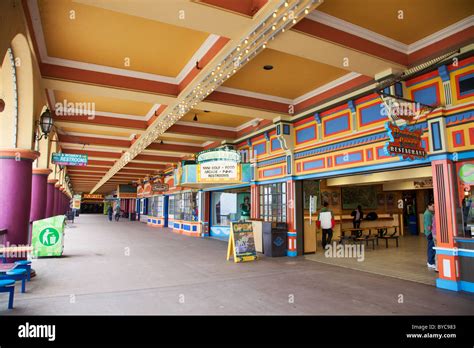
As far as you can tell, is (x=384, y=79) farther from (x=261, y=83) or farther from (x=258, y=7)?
(x=258, y=7)

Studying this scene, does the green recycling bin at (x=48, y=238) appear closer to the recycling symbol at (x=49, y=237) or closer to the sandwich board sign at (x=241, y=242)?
the recycling symbol at (x=49, y=237)

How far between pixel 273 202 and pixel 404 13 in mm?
6927

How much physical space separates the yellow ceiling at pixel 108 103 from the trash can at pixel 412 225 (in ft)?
47.6

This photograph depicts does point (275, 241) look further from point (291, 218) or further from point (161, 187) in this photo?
point (161, 187)

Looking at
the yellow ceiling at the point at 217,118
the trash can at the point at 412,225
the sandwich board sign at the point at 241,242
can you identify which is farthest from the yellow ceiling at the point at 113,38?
the trash can at the point at 412,225

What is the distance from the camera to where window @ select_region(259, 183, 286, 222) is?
33.8ft

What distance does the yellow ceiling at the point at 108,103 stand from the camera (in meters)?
9.04

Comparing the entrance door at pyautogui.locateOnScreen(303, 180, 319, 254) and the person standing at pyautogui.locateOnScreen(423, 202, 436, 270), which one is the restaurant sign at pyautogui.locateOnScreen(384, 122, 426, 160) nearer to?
the person standing at pyautogui.locateOnScreen(423, 202, 436, 270)

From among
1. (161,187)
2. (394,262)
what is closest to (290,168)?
(394,262)

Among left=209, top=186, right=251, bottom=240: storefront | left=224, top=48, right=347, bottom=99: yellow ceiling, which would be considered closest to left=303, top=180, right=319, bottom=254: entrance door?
left=224, top=48, right=347, bottom=99: yellow ceiling

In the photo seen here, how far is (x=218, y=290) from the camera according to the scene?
562 centimetres

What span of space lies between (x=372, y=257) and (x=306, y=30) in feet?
23.3

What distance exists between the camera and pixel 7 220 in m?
6.07

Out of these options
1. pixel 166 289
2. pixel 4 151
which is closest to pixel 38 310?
pixel 166 289
